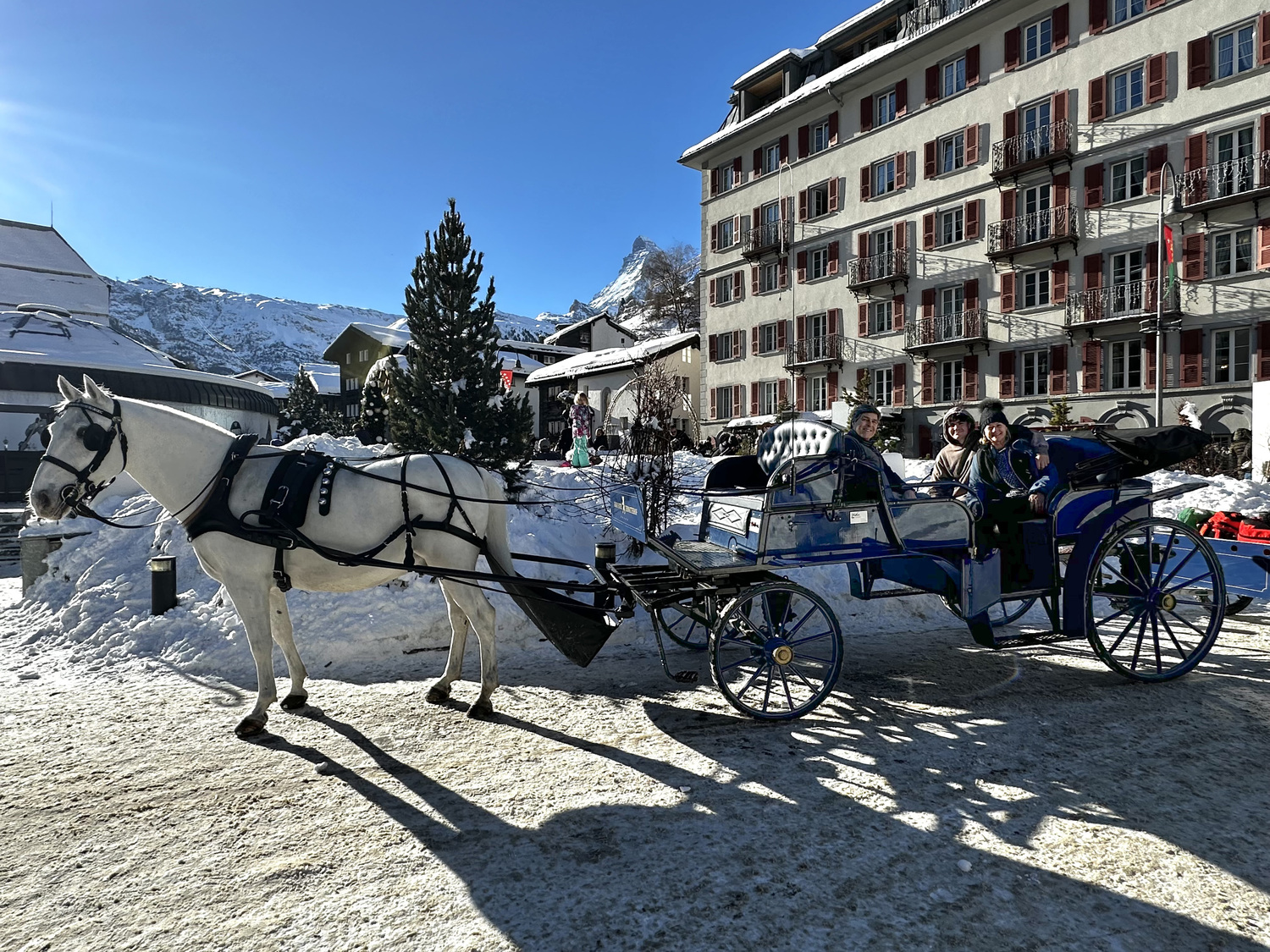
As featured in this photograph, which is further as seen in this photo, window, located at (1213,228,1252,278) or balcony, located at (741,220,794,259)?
balcony, located at (741,220,794,259)

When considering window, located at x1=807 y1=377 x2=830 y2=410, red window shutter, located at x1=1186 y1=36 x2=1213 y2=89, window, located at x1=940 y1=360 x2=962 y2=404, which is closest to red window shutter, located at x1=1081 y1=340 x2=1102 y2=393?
window, located at x1=940 y1=360 x2=962 y2=404

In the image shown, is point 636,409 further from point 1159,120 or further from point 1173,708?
point 1159,120

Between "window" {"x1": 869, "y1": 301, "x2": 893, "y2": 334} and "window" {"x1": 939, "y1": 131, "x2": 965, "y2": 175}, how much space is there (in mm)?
5253

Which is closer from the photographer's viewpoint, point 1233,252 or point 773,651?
point 773,651

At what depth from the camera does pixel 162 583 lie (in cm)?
696

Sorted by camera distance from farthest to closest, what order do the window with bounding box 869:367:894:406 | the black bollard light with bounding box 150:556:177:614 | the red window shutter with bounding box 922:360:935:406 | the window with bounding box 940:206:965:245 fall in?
the window with bounding box 869:367:894:406, the red window shutter with bounding box 922:360:935:406, the window with bounding box 940:206:965:245, the black bollard light with bounding box 150:556:177:614

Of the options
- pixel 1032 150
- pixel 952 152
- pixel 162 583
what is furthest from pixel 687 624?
pixel 952 152

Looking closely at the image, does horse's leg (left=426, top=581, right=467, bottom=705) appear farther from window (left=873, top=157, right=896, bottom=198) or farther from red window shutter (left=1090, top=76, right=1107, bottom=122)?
window (left=873, top=157, right=896, bottom=198)

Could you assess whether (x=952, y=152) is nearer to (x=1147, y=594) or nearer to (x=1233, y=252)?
(x=1233, y=252)

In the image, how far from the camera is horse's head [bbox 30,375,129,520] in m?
4.27

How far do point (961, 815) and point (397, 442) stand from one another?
12376 mm

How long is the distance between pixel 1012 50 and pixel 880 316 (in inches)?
390

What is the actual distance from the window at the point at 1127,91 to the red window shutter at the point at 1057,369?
7.52m

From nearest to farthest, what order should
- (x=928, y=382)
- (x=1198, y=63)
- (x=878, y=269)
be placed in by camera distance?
1. (x=1198, y=63)
2. (x=928, y=382)
3. (x=878, y=269)
